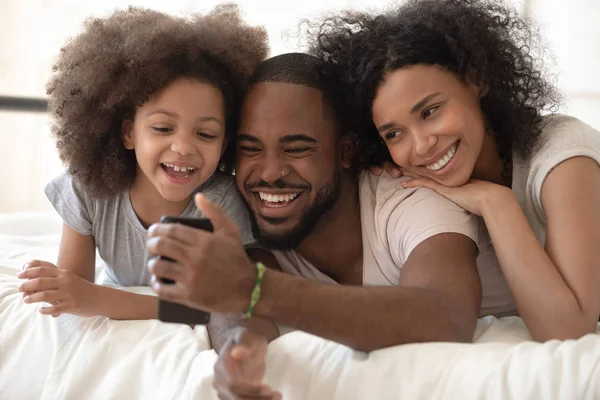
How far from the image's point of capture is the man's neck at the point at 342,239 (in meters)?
1.54

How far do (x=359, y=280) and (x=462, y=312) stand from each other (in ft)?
1.35

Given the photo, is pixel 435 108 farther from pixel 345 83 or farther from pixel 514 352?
pixel 514 352

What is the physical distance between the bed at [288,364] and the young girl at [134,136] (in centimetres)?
8

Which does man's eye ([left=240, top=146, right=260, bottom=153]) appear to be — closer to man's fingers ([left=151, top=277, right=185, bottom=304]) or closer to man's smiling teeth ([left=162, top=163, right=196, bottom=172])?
man's smiling teeth ([left=162, top=163, right=196, bottom=172])

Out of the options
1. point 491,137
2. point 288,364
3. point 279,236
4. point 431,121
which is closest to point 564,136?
point 491,137

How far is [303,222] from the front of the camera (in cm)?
148

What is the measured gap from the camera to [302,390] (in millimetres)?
1049

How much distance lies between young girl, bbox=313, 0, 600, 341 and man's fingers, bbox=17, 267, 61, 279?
703mm

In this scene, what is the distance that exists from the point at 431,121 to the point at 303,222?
347 millimetres

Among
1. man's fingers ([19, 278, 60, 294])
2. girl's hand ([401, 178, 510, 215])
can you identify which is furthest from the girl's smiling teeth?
girl's hand ([401, 178, 510, 215])

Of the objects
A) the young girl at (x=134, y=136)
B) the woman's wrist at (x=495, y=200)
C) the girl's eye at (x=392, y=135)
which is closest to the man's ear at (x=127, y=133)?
the young girl at (x=134, y=136)

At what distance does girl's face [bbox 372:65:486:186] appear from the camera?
134 cm

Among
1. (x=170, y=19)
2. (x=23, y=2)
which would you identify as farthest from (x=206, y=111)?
(x=23, y=2)

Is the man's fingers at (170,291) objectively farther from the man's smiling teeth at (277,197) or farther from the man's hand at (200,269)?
the man's smiling teeth at (277,197)
